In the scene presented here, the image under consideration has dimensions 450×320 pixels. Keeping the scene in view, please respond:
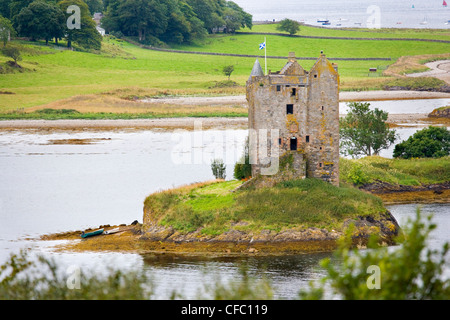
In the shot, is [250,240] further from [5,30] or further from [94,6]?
[94,6]

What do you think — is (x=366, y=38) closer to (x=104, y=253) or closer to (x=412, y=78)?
(x=412, y=78)

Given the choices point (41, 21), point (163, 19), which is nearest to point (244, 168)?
point (41, 21)

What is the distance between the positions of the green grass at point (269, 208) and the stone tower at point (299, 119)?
4.64 feet

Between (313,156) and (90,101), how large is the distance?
6586cm

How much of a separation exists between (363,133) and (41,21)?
8571 cm

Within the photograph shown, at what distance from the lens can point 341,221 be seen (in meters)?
46.1

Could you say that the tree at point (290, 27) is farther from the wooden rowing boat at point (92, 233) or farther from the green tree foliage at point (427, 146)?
the wooden rowing boat at point (92, 233)

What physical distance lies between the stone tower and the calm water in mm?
7159

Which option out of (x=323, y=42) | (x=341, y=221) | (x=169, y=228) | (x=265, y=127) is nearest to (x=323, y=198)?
(x=341, y=221)

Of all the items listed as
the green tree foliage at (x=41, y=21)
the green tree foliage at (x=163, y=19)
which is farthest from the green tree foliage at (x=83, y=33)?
the green tree foliage at (x=163, y=19)

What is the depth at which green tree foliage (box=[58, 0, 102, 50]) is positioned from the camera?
146 metres

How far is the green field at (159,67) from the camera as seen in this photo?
11794 cm

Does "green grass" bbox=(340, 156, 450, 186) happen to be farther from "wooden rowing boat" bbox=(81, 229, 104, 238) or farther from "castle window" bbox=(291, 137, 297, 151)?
"wooden rowing boat" bbox=(81, 229, 104, 238)

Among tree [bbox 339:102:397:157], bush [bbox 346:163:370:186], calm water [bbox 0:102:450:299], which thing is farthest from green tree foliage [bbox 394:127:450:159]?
calm water [bbox 0:102:450:299]
